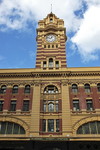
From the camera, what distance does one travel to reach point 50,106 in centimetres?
3095

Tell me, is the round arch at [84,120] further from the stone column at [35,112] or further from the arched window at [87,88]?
the stone column at [35,112]

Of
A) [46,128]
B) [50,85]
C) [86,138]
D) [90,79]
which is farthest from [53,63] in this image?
[86,138]

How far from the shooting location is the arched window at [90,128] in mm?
28062

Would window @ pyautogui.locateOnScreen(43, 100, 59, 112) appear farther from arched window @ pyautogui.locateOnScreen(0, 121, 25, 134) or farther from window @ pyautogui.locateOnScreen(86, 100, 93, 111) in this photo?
window @ pyautogui.locateOnScreen(86, 100, 93, 111)

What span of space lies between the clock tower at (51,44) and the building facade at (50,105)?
199 mm

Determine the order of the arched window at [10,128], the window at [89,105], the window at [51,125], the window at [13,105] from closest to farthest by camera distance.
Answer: the window at [51,125]
the arched window at [10,128]
the window at [89,105]
the window at [13,105]

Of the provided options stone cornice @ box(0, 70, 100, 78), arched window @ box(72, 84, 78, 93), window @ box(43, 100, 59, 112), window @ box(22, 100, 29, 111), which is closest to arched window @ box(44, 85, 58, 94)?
window @ box(43, 100, 59, 112)

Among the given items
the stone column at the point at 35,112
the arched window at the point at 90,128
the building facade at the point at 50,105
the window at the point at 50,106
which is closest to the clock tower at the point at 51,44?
the building facade at the point at 50,105

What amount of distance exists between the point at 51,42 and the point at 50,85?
10.9 metres

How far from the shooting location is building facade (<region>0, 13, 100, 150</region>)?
89.1 feet

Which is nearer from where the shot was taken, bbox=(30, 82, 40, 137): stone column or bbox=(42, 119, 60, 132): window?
bbox=(30, 82, 40, 137): stone column

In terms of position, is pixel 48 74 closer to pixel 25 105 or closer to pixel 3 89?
pixel 25 105

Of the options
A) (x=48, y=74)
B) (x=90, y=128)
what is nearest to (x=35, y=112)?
(x=48, y=74)

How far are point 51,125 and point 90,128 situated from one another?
6.29 meters
